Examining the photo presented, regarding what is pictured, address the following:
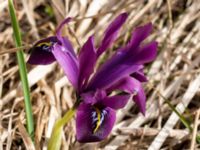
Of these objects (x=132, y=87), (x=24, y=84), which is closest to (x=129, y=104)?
(x=24, y=84)

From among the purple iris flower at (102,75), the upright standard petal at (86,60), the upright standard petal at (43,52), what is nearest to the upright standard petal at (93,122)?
the purple iris flower at (102,75)

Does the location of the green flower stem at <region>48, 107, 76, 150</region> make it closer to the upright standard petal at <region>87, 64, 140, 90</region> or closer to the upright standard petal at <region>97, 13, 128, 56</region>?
the upright standard petal at <region>87, 64, 140, 90</region>

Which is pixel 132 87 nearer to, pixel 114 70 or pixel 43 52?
pixel 114 70

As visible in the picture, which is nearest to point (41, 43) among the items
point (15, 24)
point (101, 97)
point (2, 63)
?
point (15, 24)

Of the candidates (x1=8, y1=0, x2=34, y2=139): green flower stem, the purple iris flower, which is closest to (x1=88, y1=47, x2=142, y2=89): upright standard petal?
the purple iris flower

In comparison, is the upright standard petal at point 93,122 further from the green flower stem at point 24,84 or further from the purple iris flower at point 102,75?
the green flower stem at point 24,84

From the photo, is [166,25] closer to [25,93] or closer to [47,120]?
[47,120]

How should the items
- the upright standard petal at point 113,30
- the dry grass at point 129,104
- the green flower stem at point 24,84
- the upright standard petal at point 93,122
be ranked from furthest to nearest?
1. the dry grass at point 129,104
2. the green flower stem at point 24,84
3. the upright standard petal at point 113,30
4. the upright standard petal at point 93,122
